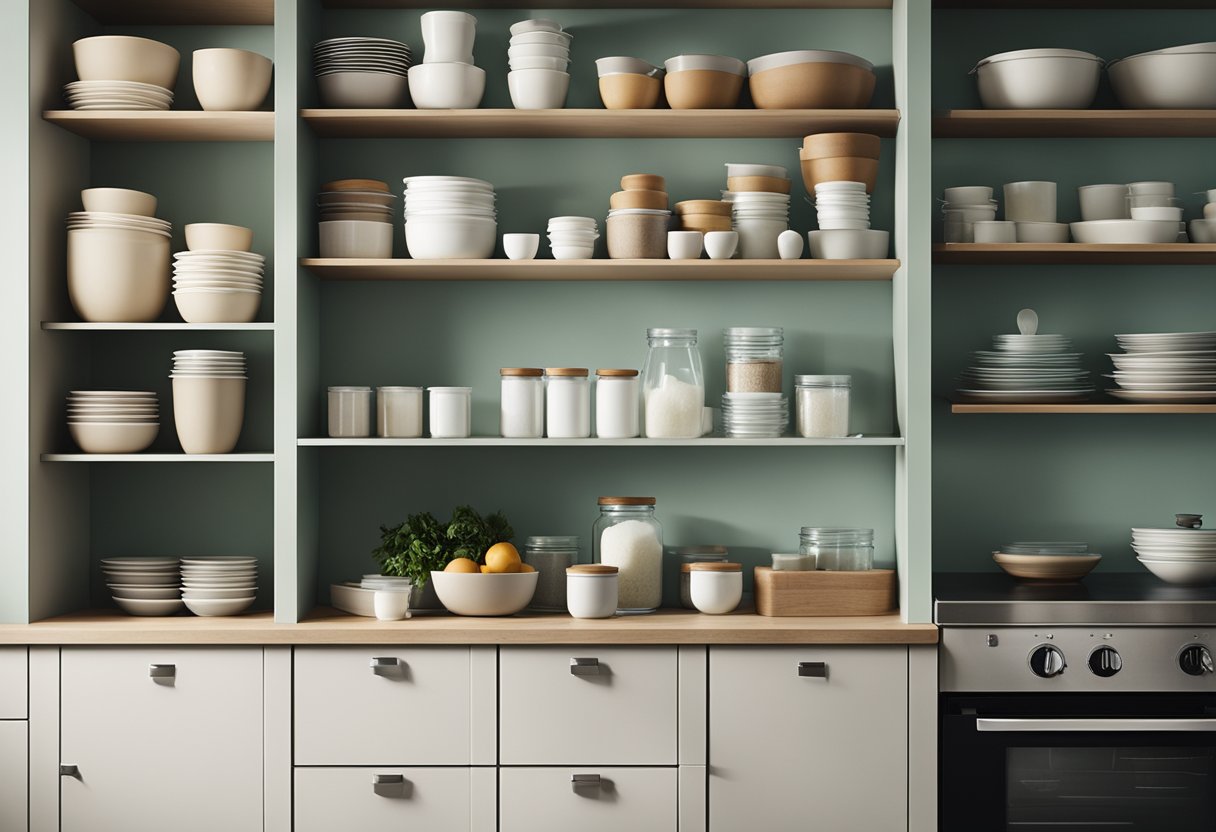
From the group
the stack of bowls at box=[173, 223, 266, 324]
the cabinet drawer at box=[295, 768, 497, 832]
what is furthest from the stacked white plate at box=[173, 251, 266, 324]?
the cabinet drawer at box=[295, 768, 497, 832]

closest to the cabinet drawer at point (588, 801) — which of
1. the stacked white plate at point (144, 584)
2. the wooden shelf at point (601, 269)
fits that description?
the stacked white plate at point (144, 584)

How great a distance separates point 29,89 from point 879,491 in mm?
2443

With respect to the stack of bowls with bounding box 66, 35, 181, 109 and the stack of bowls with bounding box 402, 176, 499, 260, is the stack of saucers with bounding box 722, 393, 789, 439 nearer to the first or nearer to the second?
the stack of bowls with bounding box 402, 176, 499, 260

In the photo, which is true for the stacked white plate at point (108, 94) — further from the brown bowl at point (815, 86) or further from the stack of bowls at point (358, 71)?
the brown bowl at point (815, 86)

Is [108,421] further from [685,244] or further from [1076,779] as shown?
[1076,779]

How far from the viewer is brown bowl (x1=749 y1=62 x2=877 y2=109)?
296cm

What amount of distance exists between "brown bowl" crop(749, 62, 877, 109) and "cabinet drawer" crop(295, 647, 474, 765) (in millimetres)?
1586

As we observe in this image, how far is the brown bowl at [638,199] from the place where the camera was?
9.70 ft

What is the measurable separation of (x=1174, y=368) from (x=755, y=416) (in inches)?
42.1

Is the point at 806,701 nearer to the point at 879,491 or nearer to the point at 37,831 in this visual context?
the point at 879,491

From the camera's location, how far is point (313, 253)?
3068 millimetres

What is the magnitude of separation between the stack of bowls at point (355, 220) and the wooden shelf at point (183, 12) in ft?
1.79

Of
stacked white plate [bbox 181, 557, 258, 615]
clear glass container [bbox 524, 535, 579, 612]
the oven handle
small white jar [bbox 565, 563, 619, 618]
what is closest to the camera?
the oven handle

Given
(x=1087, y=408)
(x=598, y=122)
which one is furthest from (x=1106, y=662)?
(x=598, y=122)
